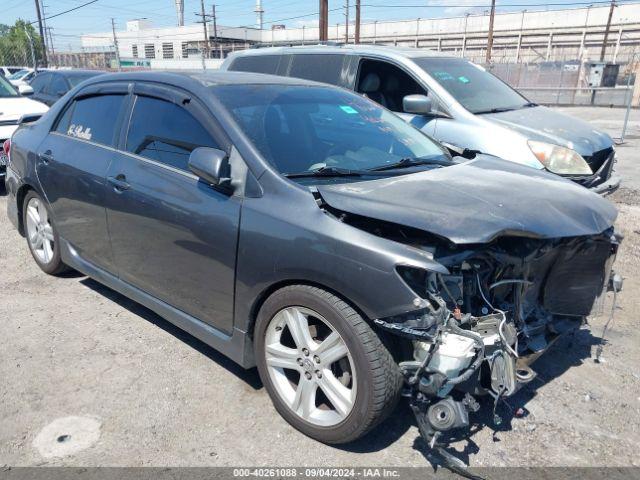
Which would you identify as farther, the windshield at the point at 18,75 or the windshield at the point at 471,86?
the windshield at the point at 18,75

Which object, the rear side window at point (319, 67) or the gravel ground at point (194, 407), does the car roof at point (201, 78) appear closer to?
the gravel ground at point (194, 407)

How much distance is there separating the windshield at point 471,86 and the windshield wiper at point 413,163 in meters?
2.80

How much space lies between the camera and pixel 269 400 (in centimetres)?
316

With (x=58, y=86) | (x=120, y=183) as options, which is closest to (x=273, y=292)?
(x=120, y=183)

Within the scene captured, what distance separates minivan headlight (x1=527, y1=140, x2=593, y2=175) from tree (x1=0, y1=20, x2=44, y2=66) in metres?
47.3

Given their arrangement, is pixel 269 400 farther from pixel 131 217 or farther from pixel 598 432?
pixel 598 432

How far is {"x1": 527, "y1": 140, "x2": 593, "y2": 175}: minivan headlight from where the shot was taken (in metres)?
5.55

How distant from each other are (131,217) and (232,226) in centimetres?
96

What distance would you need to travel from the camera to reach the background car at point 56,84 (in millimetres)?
12820

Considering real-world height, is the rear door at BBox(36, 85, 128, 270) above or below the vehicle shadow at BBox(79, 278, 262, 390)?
above

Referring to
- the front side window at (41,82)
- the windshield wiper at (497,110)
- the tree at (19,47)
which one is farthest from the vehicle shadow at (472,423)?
the tree at (19,47)

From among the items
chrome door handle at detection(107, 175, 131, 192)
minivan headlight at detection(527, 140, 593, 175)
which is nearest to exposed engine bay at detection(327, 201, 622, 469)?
chrome door handle at detection(107, 175, 131, 192)

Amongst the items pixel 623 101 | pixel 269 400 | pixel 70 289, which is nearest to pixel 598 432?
pixel 269 400

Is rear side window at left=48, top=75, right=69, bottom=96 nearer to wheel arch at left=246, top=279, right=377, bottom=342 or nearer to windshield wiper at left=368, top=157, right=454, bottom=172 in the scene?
windshield wiper at left=368, top=157, right=454, bottom=172
